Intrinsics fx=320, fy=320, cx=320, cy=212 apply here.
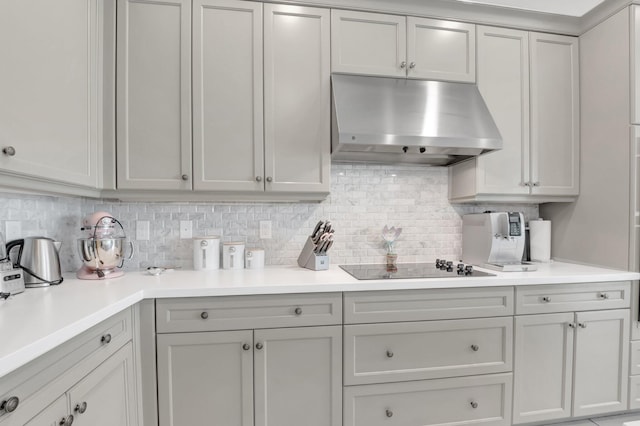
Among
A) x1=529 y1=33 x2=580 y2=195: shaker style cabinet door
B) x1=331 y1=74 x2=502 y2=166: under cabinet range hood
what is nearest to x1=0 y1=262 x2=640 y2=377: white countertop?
x1=529 y1=33 x2=580 y2=195: shaker style cabinet door

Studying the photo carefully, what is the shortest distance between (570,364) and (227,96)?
2.61 meters

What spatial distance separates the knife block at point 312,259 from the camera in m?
2.03

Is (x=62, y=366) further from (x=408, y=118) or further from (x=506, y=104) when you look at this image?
(x=506, y=104)

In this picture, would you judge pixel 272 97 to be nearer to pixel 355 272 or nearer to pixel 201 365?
pixel 355 272

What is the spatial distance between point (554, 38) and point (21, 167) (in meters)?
3.18

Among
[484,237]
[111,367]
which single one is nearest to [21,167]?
[111,367]

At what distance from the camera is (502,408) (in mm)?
1845

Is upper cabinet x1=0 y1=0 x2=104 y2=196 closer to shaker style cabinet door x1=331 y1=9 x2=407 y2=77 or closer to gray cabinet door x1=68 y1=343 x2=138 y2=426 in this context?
gray cabinet door x1=68 y1=343 x2=138 y2=426

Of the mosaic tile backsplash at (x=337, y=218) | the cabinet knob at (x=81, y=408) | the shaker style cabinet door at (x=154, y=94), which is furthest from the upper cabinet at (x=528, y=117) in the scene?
the cabinet knob at (x=81, y=408)

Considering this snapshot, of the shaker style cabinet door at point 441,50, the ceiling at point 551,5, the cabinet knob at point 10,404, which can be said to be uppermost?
the ceiling at point 551,5

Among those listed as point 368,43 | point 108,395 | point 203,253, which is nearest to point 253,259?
point 203,253

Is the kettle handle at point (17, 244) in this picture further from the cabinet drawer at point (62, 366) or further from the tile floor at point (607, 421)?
the tile floor at point (607, 421)

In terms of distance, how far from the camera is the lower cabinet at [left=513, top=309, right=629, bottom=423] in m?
1.87

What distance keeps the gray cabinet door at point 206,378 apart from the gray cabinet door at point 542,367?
5.02 ft
